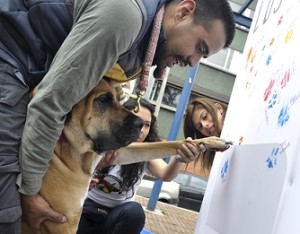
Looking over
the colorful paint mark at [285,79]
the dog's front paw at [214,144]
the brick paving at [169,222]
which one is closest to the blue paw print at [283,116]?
the colorful paint mark at [285,79]

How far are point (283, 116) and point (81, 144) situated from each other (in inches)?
30.9

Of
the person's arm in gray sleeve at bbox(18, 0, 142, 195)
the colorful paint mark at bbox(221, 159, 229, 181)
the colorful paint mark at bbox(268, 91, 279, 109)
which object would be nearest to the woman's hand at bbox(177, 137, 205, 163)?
the colorful paint mark at bbox(221, 159, 229, 181)

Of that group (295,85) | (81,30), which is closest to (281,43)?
(295,85)

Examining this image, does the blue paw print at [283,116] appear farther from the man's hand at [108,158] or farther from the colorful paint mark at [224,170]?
the man's hand at [108,158]

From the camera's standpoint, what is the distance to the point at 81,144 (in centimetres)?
162

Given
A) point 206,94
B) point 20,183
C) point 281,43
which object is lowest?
point 20,183

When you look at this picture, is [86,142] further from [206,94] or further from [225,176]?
[206,94]

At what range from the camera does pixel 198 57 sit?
1.54 metres

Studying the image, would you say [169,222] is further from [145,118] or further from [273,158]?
[273,158]

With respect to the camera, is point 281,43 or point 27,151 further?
point 281,43

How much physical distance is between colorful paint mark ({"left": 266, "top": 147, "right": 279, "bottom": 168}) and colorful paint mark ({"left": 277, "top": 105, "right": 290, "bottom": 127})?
0.30 ft

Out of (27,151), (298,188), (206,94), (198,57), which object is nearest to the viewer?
(298,188)

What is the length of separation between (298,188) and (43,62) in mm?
909

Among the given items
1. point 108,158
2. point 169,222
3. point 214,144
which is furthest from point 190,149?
point 169,222
